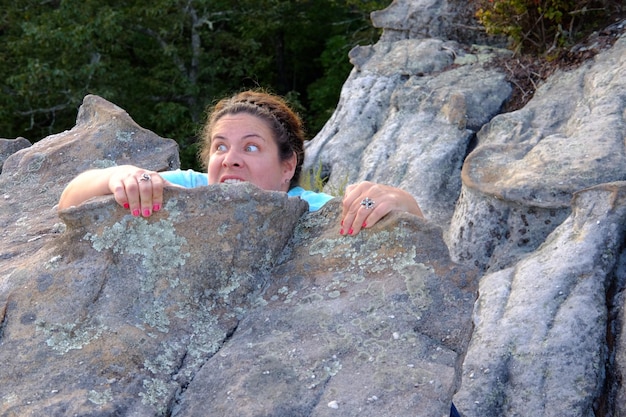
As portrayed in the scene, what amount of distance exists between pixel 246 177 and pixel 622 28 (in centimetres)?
479

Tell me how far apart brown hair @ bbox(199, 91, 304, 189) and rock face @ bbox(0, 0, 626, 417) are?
1.39 ft

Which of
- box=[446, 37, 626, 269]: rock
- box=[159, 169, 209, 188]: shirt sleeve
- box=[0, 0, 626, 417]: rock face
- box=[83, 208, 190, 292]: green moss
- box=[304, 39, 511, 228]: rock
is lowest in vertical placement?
box=[304, 39, 511, 228]: rock

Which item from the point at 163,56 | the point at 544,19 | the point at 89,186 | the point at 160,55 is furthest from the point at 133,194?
the point at 160,55

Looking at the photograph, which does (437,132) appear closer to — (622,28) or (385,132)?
(385,132)

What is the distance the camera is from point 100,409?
2.01 metres

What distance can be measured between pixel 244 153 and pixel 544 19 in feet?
16.6

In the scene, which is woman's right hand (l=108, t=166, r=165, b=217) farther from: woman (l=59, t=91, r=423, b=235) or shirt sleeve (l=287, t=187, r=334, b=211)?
shirt sleeve (l=287, t=187, r=334, b=211)

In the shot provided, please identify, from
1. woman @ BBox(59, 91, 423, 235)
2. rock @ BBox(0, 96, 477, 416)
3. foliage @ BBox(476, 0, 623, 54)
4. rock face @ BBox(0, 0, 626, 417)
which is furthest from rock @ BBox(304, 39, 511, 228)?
rock @ BBox(0, 96, 477, 416)

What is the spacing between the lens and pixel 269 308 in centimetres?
234

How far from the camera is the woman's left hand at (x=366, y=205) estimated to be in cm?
241

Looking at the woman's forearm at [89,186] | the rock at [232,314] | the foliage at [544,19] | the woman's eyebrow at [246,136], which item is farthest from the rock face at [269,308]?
the foliage at [544,19]

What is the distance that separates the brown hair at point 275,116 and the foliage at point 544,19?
4.38 meters

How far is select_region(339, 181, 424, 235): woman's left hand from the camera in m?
2.41

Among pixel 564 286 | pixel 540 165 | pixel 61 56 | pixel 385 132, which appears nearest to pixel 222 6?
pixel 61 56
